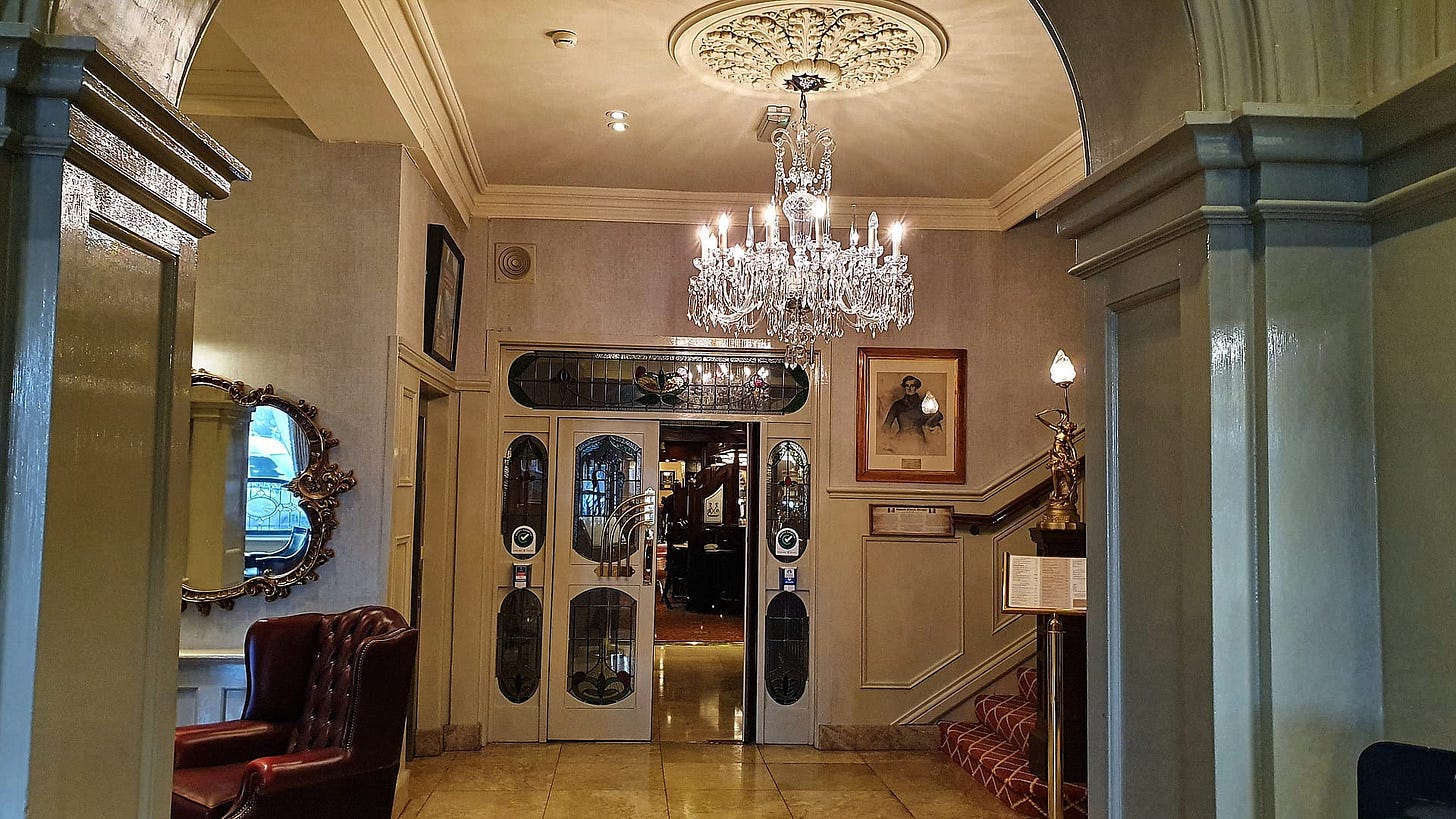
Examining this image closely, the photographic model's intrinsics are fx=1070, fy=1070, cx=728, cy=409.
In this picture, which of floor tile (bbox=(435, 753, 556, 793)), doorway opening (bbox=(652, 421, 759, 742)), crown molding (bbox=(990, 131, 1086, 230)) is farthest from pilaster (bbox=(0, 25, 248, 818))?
doorway opening (bbox=(652, 421, 759, 742))

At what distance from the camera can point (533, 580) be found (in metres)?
6.56

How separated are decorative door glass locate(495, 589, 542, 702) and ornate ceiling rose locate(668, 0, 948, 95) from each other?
3.44 meters

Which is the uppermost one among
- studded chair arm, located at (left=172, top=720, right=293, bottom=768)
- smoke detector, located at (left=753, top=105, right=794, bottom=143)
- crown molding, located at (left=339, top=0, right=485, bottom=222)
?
smoke detector, located at (left=753, top=105, right=794, bottom=143)

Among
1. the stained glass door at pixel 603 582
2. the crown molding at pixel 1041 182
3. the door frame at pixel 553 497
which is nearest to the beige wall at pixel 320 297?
the door frame at pixel 553 497

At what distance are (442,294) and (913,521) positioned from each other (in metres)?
3.12

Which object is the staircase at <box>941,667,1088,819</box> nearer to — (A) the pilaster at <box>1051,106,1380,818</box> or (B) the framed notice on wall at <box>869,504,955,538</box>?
(B) the framed notice on wall at <box>869,504,955,538</box>

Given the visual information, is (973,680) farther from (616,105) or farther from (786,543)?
(616,105)

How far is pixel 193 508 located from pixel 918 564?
13.4 ft

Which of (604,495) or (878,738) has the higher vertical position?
(604,495)

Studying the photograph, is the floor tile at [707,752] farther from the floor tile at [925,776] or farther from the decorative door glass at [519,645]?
the decorative door glass at [519,645]

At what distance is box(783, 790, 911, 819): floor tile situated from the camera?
5.17 metres

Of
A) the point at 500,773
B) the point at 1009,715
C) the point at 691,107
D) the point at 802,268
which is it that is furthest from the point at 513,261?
the point at 1009,715

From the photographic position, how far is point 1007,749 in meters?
5.81

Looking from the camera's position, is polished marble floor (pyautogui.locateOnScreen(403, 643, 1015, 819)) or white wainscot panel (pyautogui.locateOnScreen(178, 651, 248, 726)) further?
polished marble floor (pyautogui.locateOnScreen(403, 643, 1015, 819))
